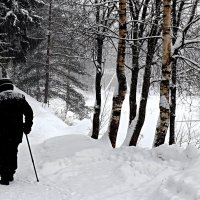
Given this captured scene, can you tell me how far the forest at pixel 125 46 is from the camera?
34.1ft

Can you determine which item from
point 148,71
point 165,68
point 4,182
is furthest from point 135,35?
point 4,182

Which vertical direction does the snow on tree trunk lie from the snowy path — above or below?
above

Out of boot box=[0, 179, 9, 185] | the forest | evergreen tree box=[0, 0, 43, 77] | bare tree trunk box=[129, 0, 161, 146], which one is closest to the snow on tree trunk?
the forest

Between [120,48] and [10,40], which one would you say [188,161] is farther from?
[10,40]

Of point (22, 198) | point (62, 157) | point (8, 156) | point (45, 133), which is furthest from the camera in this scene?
point (45, 133)

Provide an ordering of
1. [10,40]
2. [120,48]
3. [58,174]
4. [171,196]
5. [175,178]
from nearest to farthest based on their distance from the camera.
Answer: [171,196] → [175,178] → [58,174] → [120,48] → [10,40]

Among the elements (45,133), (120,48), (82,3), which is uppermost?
(82,3)

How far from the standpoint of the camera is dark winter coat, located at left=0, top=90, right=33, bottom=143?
7.45 meters

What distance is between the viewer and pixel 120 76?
36.8 feet

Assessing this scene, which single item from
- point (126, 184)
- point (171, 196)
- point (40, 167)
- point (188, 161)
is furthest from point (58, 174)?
point (171, 196)

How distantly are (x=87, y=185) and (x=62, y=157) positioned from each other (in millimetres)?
1888

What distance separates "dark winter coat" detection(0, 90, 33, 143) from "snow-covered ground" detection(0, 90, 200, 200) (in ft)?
2.81

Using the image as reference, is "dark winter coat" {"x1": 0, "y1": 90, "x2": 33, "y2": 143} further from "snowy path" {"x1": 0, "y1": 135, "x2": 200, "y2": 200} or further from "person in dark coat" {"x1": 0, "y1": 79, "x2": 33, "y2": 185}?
"snowy path" {"x1": 0, "y1": 135, "x2": 200, "y2": 200}

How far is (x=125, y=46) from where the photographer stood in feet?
38.4
